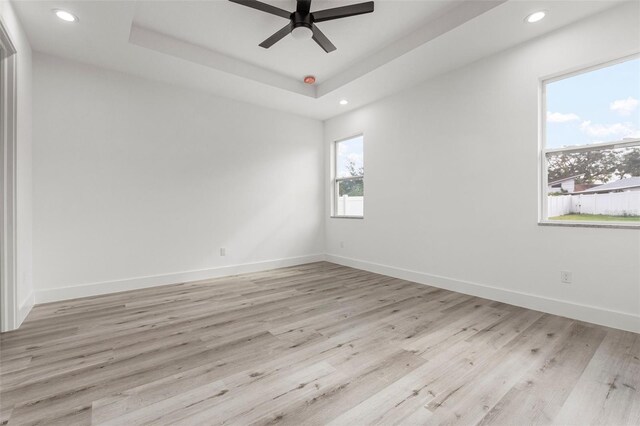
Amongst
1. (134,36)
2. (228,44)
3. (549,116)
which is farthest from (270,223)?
(549,116)

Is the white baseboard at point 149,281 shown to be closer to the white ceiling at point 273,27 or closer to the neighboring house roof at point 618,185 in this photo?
the white ceiling at point 273,27

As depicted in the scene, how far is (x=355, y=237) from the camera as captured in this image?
494 cm

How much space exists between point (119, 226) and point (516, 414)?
13.7 ft

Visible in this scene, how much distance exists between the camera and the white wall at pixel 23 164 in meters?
2.49

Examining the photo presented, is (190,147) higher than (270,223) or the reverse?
higher

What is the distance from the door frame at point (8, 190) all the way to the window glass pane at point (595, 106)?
15.9 feet

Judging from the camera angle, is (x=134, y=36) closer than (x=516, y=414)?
No

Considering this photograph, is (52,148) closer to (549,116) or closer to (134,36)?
(134,36)

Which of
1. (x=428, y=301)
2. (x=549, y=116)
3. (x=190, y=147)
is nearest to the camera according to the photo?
(x=549, y=116)

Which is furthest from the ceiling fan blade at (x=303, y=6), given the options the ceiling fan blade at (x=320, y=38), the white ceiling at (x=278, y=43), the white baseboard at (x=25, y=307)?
the white baseboard at (x=25, y=307)

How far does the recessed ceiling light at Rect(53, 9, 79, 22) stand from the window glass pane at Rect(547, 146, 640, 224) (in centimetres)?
462

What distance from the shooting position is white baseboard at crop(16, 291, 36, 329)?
2536 millimetres

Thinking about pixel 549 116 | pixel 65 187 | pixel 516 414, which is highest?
pixel 549 116

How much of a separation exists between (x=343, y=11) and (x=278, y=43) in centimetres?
107
